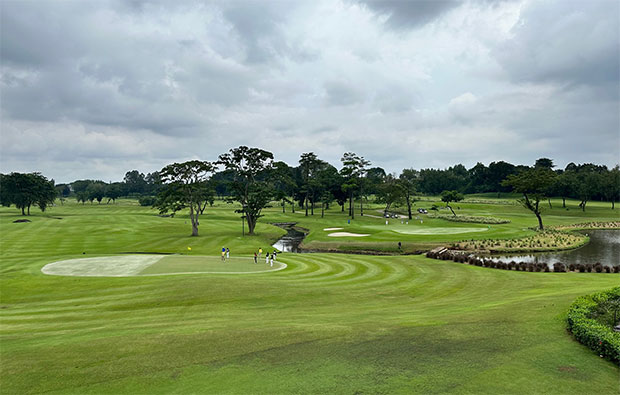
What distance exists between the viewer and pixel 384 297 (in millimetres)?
25000

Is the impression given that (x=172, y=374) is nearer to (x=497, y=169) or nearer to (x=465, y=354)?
(x=465, y=354)

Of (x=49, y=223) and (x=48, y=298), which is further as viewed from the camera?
(x=49, y=223)

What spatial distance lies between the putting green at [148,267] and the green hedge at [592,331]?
24.8 m

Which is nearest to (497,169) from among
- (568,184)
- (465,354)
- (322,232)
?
(568,184)

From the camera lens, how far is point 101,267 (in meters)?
35.6

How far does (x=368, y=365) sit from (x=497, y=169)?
193632 millimetres

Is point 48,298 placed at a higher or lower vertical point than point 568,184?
lower

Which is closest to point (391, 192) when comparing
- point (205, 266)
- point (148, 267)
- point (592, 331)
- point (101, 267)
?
point (205, 266)

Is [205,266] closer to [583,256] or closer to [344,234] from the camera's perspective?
[344,234]

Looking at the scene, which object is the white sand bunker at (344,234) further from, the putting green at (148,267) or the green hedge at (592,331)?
the green hedge at (592,331)

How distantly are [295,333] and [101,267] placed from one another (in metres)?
29.6

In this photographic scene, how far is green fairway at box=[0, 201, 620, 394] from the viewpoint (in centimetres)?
1078

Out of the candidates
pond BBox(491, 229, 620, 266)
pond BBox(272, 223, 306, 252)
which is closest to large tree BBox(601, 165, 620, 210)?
pond BBox(491, 229, 620, 266)

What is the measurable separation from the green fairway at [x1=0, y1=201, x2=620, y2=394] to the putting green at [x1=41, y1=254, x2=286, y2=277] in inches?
39.1
